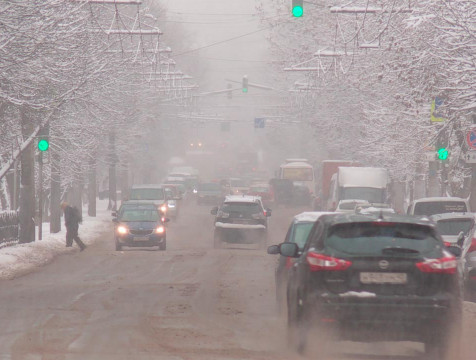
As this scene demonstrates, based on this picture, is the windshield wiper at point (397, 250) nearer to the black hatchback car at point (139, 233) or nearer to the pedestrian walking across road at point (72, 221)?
the pedestrian walking across road at point (72, 221)

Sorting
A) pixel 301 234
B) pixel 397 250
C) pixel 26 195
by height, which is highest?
pixel 397 250

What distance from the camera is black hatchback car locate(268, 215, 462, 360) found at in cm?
1054

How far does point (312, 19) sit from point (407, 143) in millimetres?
15544

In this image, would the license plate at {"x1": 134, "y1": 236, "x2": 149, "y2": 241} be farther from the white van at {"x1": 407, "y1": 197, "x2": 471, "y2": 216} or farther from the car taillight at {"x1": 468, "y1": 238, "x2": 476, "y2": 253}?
the car taillight at {"x1": 468, "y1": 238, "x2": 476, "y2": 253}

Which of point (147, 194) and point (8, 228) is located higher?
point (147, 194)

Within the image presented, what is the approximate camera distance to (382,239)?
35.3ft

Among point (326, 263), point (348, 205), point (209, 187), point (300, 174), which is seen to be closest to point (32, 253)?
point (348, 205)

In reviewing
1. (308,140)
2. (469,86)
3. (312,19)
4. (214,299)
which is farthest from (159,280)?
(308,140)

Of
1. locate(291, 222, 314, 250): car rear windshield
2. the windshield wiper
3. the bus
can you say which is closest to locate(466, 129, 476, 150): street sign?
locate(291, 222, 314, 250): car rear windshield

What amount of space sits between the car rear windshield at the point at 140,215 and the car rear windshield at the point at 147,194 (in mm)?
12173

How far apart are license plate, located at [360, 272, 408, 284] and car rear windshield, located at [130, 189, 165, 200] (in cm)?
3818

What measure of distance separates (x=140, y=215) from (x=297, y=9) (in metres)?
15.1

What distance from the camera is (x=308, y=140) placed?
95312 mm

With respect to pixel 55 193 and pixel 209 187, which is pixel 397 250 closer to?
pixel 55 193
